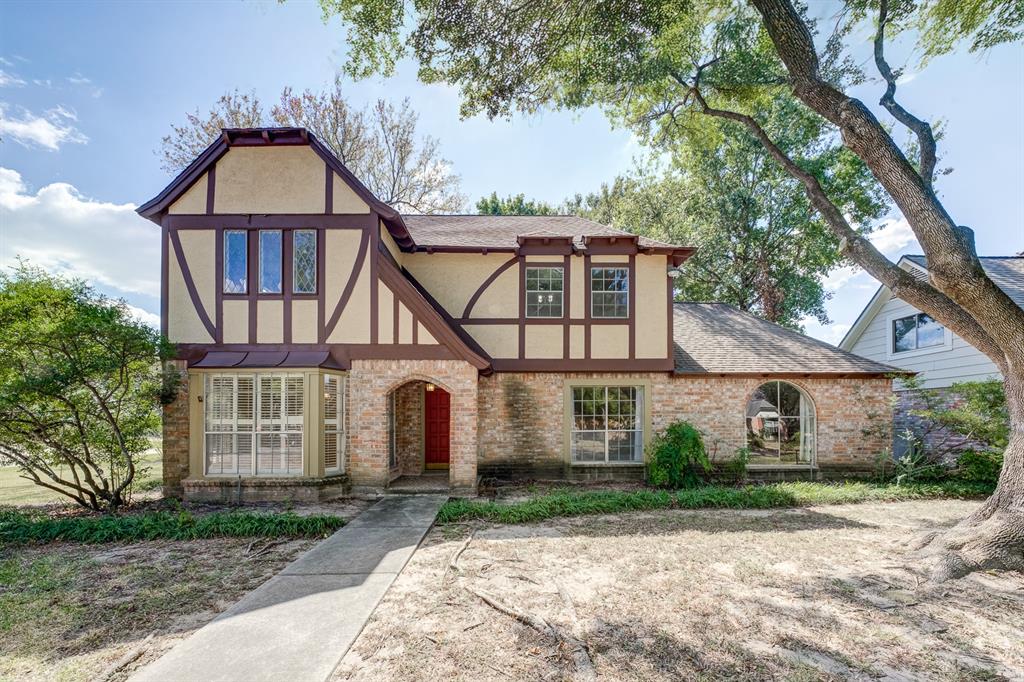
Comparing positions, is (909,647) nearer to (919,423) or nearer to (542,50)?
(542,50)

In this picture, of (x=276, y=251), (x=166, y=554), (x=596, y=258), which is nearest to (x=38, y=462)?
(x=166, y=554)

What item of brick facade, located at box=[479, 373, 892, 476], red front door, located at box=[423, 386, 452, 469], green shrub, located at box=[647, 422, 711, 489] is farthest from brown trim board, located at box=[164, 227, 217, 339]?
green shrub, located at box=[647, 422, 711, 489]

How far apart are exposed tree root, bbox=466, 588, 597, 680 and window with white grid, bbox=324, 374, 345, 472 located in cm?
530

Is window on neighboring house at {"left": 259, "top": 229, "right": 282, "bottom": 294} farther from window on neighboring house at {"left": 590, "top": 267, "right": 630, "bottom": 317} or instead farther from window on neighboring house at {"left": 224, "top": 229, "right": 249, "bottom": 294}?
window on neighboring house at {"left": 590, "top": 267, "right": 630, "bottom": 317}

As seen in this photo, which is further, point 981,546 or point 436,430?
point 436,430

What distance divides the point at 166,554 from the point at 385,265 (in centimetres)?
570

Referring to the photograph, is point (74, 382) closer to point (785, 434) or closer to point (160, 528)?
point (160, 528)

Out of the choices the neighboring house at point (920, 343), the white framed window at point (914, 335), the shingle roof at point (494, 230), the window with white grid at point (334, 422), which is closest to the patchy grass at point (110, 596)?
the window with white grid at point (334, 422)

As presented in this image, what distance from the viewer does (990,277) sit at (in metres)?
11.6

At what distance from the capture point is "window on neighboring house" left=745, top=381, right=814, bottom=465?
11.5 meters

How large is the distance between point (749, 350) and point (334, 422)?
10.0 metres

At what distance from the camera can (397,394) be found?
11266 mm

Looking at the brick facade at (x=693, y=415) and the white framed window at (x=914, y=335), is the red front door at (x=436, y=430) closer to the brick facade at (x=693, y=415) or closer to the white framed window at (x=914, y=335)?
the brick facade at (x=693, y=415)

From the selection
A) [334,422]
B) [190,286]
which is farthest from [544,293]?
[190,286]
